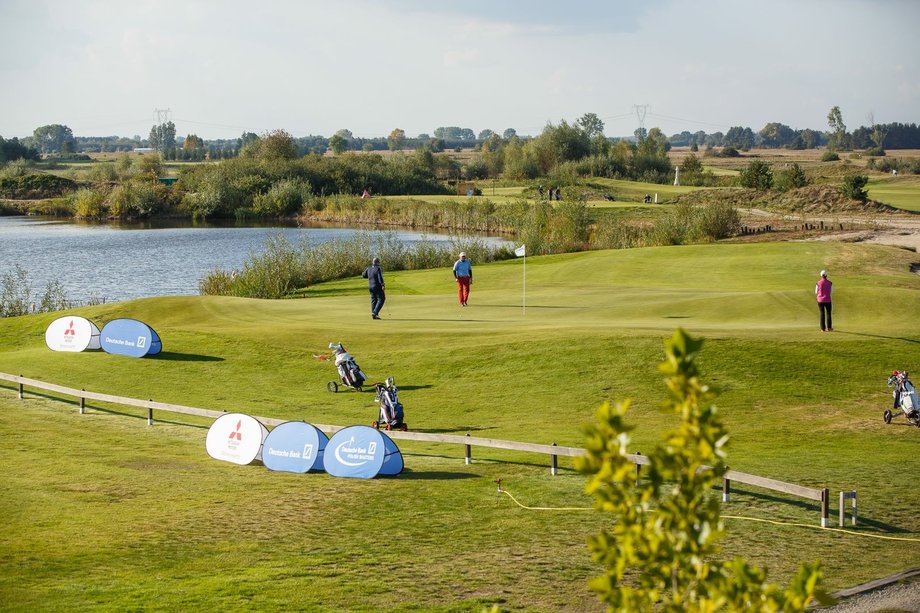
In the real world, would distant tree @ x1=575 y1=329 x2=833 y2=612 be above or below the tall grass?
above

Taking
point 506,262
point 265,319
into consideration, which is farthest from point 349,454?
point 506,262

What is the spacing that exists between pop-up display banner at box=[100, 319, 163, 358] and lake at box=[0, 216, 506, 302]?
68.7 ft

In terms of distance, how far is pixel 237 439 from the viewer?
20.2 m

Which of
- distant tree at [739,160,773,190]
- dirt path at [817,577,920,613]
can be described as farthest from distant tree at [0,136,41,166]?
dirt path at [817,577,920,613]

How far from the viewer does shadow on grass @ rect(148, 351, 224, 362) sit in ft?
99.5

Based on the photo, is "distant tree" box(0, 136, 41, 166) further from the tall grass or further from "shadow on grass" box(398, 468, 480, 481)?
"shadow on grass" box(398, 468, 480, 481)

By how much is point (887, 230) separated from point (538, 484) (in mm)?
52188

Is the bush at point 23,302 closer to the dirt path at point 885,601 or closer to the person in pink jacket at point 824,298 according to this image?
the person in pink jacket at point 824,298

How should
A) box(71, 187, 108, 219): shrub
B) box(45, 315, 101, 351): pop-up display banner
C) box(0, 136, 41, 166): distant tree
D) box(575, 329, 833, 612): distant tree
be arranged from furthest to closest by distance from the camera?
box(0, 136, 41, 166): distant tree → box(71, 187, 108, 219): shrub → box(45, 315, 101, 351): pop-up display banner → box(575, 329, 833, 612): distant tree

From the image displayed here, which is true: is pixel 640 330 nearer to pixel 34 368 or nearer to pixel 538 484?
pixel 538 484

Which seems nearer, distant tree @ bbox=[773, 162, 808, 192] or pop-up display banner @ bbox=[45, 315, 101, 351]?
pop-up display banner @ bbox=[45, 315, 101, 351]

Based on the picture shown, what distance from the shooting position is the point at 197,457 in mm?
20875

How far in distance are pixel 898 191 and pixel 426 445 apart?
92909 mm

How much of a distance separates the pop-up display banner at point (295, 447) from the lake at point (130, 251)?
34.6m
